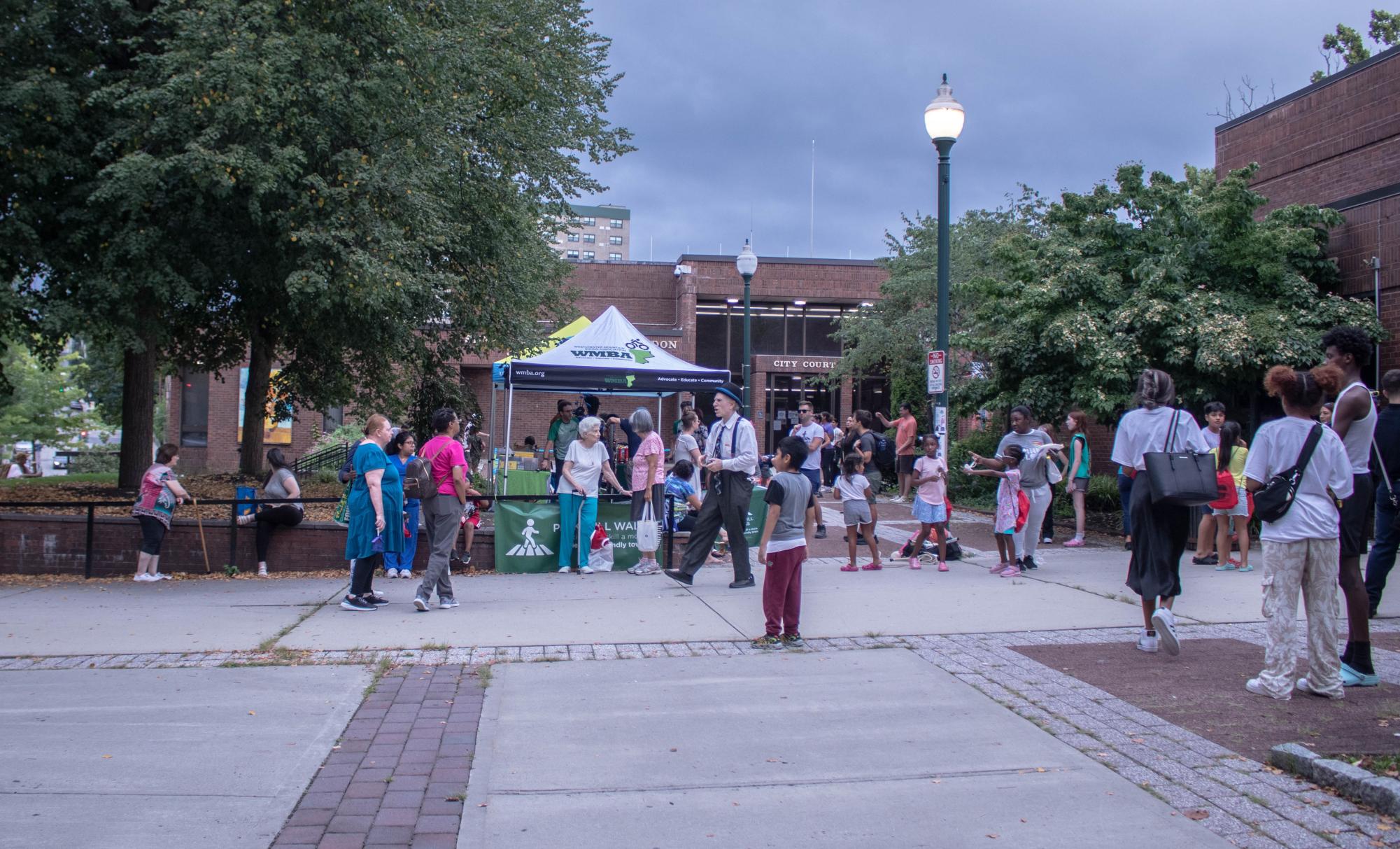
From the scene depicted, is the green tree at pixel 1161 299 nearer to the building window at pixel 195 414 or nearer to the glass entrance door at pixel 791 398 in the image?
the glass entrance door at pixel 791 398

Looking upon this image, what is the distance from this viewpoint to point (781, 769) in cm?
491

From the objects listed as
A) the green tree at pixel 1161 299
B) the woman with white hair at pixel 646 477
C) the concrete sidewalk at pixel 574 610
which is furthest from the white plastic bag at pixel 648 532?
the green tree at pixel 1161 299

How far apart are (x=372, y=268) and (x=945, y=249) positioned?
622 centimetres

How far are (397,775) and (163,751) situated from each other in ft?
4.01

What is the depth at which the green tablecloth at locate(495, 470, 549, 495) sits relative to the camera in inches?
630

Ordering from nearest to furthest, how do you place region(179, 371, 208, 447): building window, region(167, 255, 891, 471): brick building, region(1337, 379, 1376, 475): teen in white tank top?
region(1337, 379, 1376, 475): teen in white tank top → region(167, 255, 891, 471): brick building → region(179, 371, 208, 447): building window

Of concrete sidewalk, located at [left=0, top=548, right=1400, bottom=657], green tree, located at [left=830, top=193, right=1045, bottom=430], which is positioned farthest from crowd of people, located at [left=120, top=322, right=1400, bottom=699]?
green tree, located at [left=830, top=193, right=1045, bottom=430]

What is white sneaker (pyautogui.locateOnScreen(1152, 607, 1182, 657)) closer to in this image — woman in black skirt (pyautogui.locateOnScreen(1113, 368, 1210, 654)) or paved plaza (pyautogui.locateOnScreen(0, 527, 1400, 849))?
woman in black skirt (pyautogui.locateOnScreen(1113, 368, 1210, 654))

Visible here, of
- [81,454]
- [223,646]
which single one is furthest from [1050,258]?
[81,454]

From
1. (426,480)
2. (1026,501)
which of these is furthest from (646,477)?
(1026,501)

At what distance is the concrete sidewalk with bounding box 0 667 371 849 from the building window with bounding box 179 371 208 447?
30.5 m

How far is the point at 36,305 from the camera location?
11102mm

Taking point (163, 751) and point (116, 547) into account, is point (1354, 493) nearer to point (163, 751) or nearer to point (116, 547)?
point (163, 751)

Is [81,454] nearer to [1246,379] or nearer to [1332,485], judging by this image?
[1246,379]
